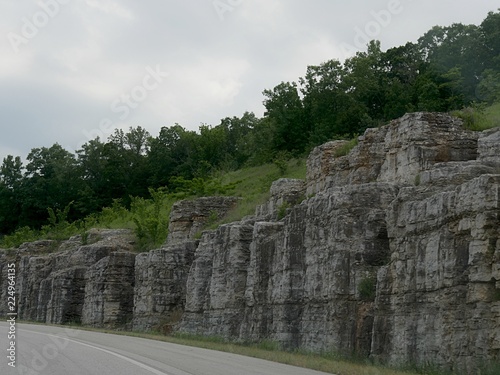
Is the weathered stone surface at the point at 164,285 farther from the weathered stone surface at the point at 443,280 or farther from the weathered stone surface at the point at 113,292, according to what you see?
the weathered stone surface at the point at 443,280

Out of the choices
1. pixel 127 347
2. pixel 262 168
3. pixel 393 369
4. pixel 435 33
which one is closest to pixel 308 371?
pixel 393 369

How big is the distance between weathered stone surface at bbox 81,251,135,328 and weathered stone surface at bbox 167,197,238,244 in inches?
207

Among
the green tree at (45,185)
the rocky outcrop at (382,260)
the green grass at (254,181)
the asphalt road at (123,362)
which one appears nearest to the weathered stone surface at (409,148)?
the rocky outcrop at (382,260)

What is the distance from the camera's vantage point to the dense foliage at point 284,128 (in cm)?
5194

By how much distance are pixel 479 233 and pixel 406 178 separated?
30.5ft

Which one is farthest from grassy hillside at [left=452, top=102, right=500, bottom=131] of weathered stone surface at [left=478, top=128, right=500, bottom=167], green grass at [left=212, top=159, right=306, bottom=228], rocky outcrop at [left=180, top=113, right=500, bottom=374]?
green grass at [left=212, top=159, right=306, bottom=228]

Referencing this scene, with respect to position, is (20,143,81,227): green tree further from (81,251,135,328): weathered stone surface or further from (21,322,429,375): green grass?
(21,322,429,375): green grass

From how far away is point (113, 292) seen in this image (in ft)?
133

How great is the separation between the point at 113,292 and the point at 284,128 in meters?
25.9

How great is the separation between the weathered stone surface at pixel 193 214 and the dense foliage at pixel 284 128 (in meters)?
8.74

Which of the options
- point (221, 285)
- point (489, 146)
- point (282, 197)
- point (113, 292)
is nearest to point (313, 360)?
point (489, 146)

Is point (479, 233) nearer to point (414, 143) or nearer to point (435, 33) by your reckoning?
point (414, 143)

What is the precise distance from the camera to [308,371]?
1614 centimetres

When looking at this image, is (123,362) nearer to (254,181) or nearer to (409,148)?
(409,148)
